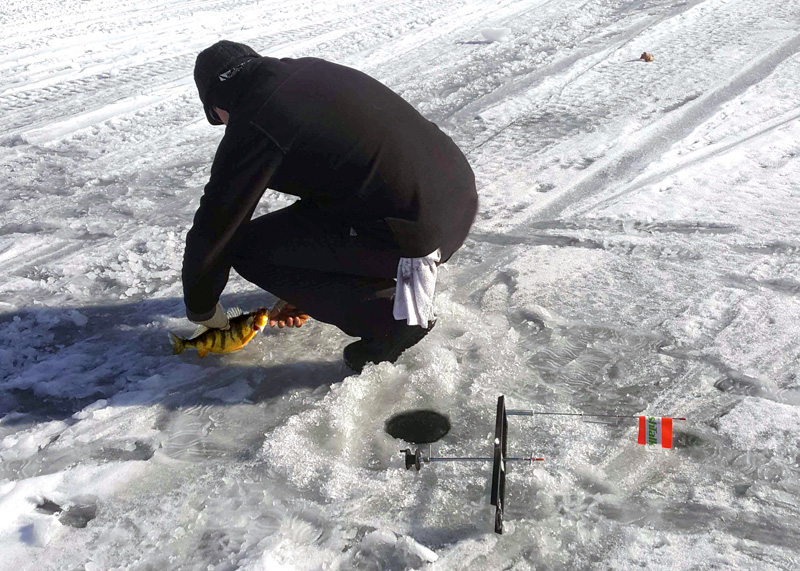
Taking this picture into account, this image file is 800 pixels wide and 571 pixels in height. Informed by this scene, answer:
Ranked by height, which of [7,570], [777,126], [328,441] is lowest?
[777,126]

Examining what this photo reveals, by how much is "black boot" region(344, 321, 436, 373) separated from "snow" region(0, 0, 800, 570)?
0.19 feet

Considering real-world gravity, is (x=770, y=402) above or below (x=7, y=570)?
below

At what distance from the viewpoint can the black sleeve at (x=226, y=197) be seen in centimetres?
237

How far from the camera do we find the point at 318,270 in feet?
9.20

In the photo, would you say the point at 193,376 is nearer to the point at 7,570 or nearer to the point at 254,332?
the point at 254,332

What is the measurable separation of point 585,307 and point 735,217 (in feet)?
3.91

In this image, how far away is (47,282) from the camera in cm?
366

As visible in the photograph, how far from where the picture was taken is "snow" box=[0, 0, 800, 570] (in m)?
2.20

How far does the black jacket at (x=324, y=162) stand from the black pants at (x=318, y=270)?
136 mm

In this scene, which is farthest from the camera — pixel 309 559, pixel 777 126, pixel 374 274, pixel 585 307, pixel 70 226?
pixel 777 126

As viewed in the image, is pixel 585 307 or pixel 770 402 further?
pixel 585 307

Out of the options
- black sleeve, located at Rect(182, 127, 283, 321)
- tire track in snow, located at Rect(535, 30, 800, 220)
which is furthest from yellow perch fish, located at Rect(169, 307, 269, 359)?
tire track in snow, located at Rect(535, 30, 800, 220)

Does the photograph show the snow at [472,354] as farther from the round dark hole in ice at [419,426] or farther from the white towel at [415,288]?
the white towel at [415,288]

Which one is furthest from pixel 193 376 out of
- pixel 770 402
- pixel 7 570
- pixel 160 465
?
pixel 770 402
